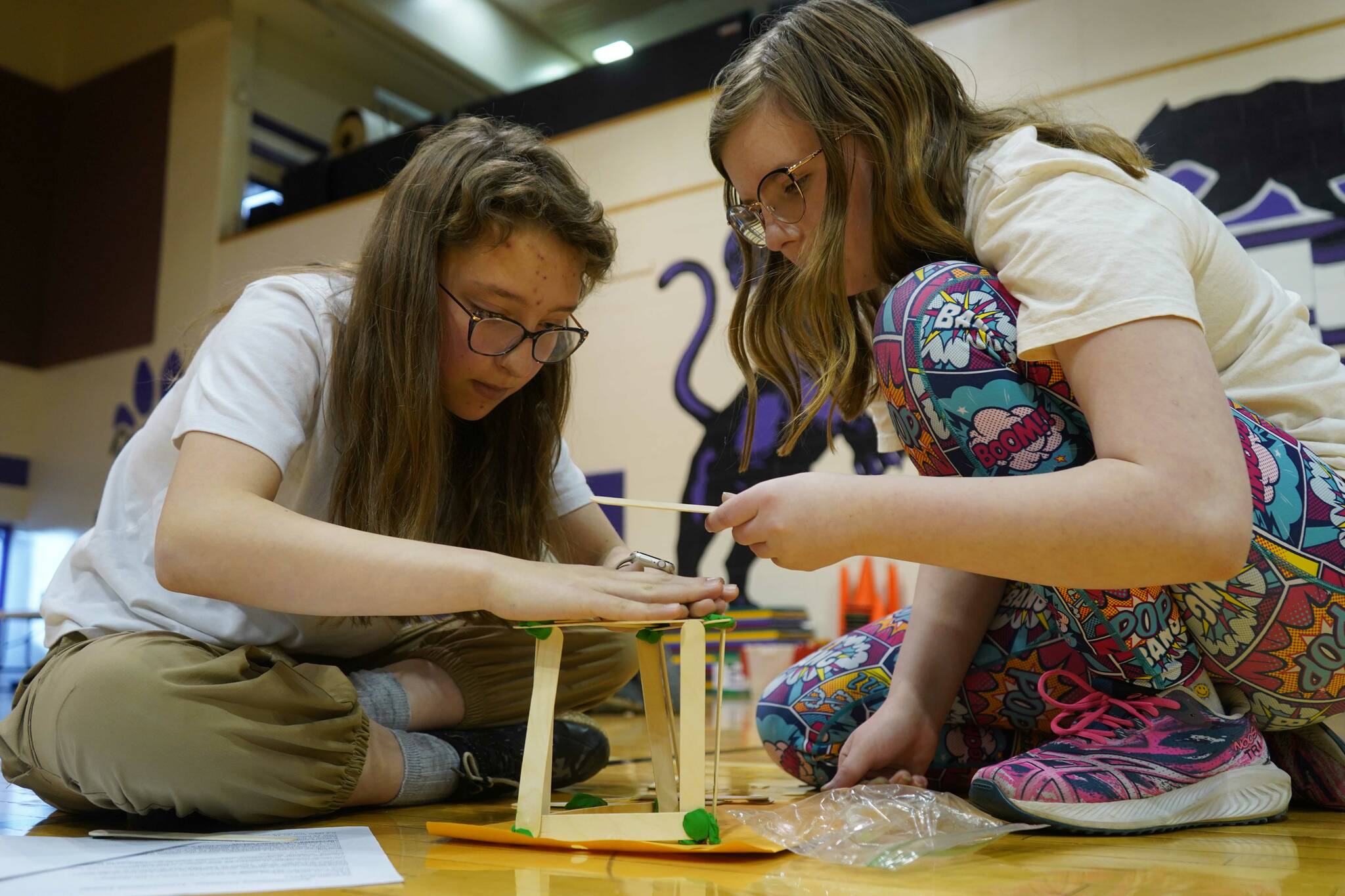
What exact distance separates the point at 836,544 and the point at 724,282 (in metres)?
2.37

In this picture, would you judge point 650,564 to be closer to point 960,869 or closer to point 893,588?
point 960,869

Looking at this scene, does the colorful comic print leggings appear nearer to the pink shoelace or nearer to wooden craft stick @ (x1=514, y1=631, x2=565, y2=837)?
the pink shoelace

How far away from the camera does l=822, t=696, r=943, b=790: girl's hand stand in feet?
3.44

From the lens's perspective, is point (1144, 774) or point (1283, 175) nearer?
point (1144, 774)

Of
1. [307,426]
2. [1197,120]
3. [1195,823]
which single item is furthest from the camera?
[1197,120]

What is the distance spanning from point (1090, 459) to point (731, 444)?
206 cm

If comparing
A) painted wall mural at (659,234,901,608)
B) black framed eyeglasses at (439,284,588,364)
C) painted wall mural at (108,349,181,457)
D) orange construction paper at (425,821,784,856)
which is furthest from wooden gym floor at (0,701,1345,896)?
painted wall mural at (108,349,181,457)

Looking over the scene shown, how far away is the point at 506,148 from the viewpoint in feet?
3.82

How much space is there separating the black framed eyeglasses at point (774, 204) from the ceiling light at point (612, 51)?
3889 mm

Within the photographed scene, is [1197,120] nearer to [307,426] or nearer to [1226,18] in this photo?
[1226,18]

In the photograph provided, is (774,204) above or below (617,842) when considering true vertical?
above

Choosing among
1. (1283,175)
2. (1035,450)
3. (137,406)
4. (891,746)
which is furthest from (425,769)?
(137,406)

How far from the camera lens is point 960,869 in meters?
0.72

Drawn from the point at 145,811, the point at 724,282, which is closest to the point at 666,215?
the point at 724,282
